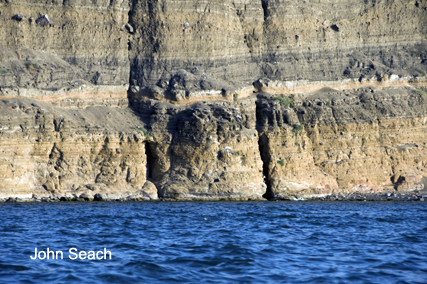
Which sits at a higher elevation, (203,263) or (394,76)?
(394,76)

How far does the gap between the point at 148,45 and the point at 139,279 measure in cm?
3061

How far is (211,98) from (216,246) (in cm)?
2337

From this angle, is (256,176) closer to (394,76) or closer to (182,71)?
(182,71)

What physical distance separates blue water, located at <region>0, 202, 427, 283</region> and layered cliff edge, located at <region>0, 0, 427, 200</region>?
897 cm

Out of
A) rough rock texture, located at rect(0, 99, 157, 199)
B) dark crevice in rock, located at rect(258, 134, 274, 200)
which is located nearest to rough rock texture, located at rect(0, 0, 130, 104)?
rough rock texture, located at rect(0, 99, 157, 199)

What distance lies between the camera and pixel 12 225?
1800cm

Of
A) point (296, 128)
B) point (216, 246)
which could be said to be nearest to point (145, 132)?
point (296, 128)

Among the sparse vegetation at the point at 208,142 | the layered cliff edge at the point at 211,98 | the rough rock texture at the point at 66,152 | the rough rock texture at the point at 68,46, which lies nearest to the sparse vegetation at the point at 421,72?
the layered cliff edge at the point at 211,98

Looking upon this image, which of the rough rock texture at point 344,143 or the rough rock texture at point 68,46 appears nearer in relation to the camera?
the rough rock texture at point 344,143

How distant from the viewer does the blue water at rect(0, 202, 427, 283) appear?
37.3ft

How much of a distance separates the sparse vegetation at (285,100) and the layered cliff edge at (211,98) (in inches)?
4.5

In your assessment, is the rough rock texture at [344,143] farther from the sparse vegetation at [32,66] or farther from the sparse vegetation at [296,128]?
the sparse vegetation at [32,66]

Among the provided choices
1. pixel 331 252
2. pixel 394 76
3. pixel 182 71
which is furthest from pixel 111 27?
pixel 331 252

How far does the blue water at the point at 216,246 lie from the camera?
447 inches
